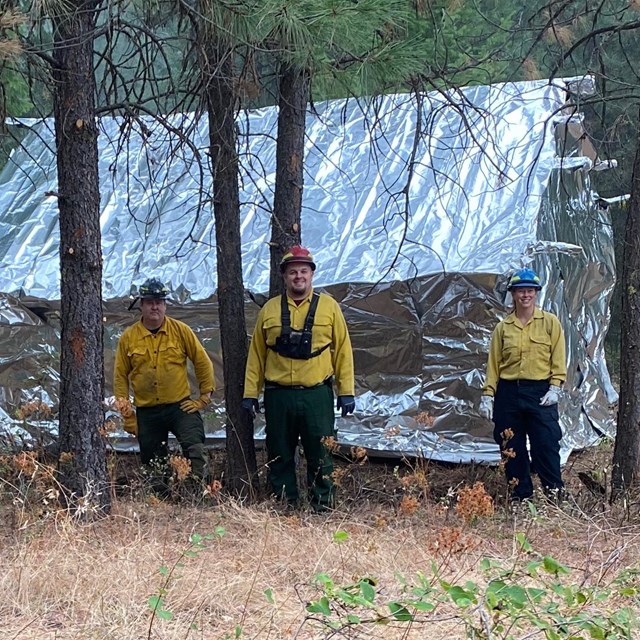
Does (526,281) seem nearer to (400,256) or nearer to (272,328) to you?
(400,256)

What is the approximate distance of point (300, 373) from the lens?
609 centimetres

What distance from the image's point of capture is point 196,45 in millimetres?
5340

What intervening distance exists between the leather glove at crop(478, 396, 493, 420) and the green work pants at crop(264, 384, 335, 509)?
6.45ft

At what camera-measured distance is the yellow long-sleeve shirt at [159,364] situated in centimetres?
692

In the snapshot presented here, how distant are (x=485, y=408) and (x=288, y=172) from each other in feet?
8.87

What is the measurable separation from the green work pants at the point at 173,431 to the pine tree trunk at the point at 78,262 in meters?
1.60

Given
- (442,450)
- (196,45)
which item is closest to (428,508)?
(442,450)

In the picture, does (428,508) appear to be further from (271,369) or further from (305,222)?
(305,222)

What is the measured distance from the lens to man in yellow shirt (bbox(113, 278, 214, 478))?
6.92 meters

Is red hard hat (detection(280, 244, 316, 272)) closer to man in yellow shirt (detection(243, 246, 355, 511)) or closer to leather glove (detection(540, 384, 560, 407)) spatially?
man in yellow shirt (detection(243, 246, 355, 511))

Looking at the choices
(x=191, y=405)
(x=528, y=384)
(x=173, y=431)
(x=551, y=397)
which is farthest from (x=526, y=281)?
(x=173, y=431)

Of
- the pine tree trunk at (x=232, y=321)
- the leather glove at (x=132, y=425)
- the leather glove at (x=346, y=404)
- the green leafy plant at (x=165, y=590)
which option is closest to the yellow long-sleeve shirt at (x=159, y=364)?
the leather glove at (x=132, y=425)

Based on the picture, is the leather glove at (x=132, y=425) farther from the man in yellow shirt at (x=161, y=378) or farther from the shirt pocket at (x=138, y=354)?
the shirt pocket at (x=138, y=354)

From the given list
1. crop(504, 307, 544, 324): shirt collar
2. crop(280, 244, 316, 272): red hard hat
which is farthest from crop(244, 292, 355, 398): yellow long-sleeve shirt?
crop(504, 307, 544, 324): shirt collar
